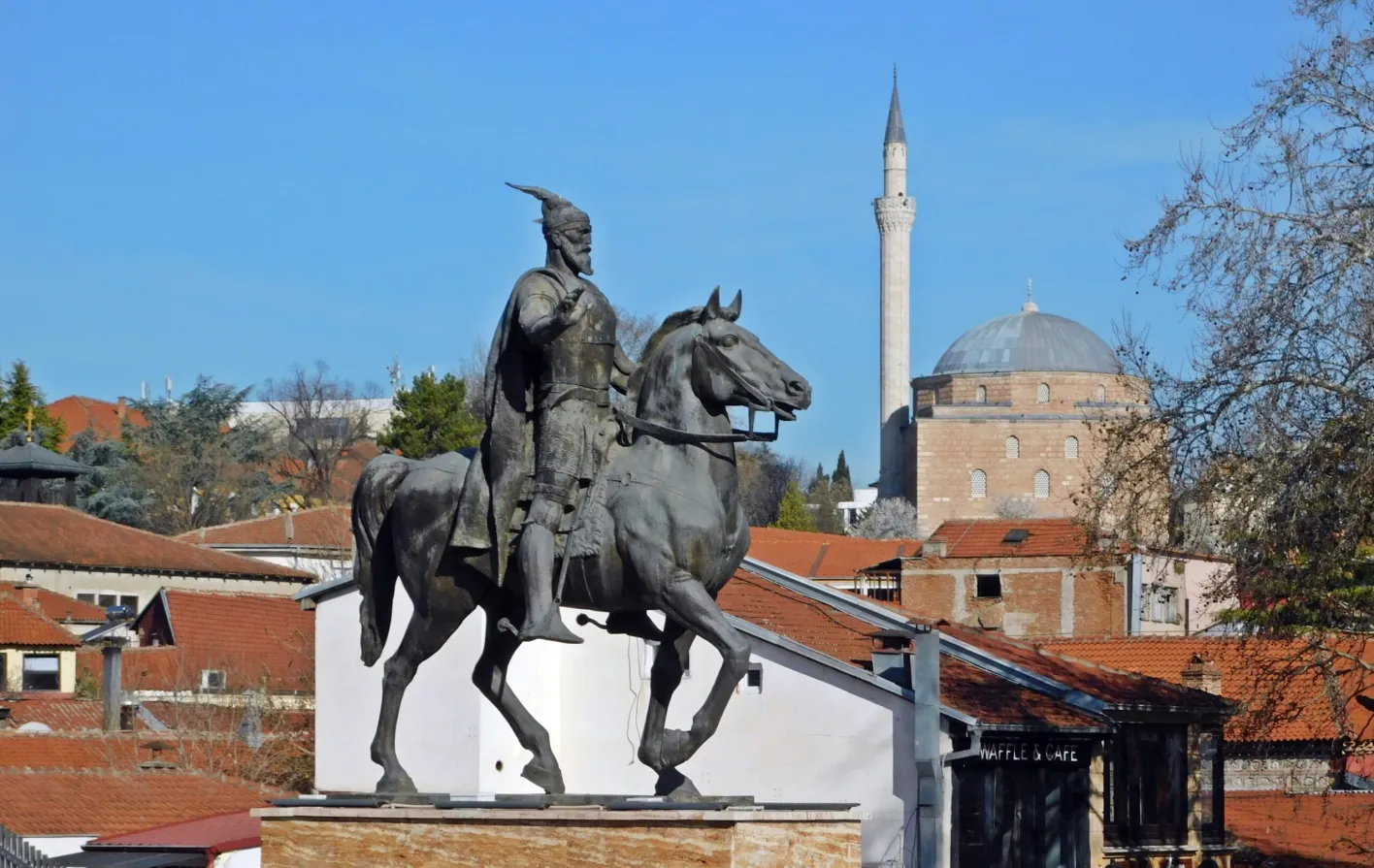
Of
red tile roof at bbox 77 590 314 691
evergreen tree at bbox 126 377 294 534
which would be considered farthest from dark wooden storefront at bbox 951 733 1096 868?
evergreen tree at bbox 126 377 294 534

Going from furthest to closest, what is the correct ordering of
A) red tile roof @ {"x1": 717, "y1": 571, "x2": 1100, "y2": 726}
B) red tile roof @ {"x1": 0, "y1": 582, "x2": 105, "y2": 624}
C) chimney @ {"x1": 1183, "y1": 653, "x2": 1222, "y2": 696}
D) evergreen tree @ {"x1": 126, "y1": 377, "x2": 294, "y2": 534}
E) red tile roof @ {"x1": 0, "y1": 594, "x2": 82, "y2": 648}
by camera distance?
evergreen tree @ {"x1": 126, "y1": 377, "x2": 294, "y2": 534}, red tile roof @ {"x1": 0, "y1": 582, "x2": 105, "y2": 624}, red tile roof @ {"x1": 0, "y1": 594, "x2": 82, "y2": 648}, chimney @ {"x1": 1183, "y1": 653, "x2": 1222, "y2": 696}, red tile roof @ {"x1": 717, "y1": 571, "x2": 1100, "y2": 726}

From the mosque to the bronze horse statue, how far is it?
373 feet

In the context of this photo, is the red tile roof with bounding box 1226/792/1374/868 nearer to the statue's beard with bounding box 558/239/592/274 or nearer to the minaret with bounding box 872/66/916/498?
the statue's beard with bounding box 558/239/592/274

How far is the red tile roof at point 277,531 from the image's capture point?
237 feet

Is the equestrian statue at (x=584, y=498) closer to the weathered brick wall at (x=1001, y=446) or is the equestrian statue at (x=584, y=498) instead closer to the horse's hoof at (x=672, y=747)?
the horse's hoof at (x=672, y=747)

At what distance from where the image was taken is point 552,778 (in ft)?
45.2

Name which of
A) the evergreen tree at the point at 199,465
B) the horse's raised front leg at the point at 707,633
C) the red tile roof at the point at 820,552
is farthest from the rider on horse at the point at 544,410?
the evergreen tree at the point at 199,465

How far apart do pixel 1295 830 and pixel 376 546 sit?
82.9 feet

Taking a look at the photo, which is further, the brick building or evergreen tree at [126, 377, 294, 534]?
the brick building

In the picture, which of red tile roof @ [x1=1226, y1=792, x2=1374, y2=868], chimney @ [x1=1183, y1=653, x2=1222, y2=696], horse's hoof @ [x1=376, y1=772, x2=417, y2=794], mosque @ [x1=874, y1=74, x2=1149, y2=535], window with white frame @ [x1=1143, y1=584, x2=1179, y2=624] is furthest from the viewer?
mosque @ [x1=874, y1=74, x2=1149, y2=535]

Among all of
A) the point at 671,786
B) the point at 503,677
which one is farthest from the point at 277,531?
the point at 671,786

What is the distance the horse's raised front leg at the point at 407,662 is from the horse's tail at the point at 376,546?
0.23 metres

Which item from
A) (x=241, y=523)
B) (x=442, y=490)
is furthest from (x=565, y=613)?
(x=241, y=523)

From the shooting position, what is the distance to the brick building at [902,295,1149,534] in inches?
5157
